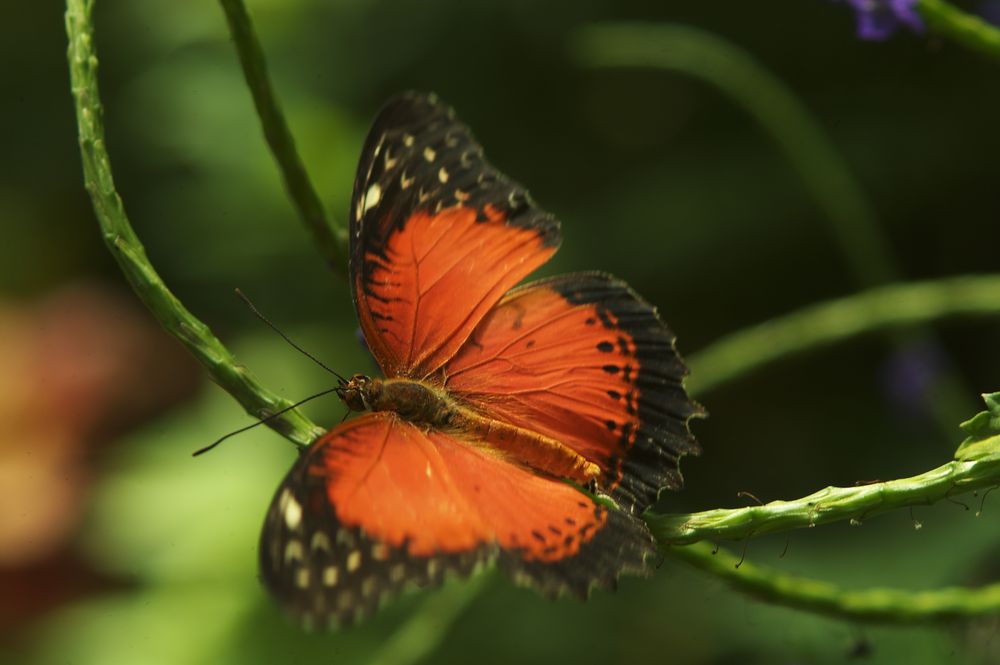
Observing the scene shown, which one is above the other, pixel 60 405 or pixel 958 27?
pixel 958 27

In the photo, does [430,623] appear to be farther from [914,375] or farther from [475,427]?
[914,375]

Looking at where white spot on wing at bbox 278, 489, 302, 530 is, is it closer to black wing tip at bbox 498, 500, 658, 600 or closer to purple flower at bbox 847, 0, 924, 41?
black wing tip at bbox 498, 500, 658, 600

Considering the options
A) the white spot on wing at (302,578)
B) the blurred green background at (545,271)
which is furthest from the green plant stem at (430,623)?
the white spot on wing at (302,578)

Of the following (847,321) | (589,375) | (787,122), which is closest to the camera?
(589,375)

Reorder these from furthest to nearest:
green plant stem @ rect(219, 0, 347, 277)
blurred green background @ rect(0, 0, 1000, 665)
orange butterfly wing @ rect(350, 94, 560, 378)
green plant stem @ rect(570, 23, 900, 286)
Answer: blurred green background @ rect(0, 0, 1000, 665), green plant stem @ rect(570, 23, 900, 286), orange butterfly wing @ rect(350, 94, 560, 378), green plant stem @ rect(219, 0, 347, 277)

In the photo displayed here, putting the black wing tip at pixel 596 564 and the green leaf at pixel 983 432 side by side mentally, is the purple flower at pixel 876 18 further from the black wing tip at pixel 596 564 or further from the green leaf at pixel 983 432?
the black wing tip at pixel 596 564

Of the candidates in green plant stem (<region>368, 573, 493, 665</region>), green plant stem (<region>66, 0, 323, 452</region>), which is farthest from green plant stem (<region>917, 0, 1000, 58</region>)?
green plant stem (<region>368, 573, 493, 665</region>)

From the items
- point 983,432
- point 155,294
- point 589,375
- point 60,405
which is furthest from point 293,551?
point 60,405
